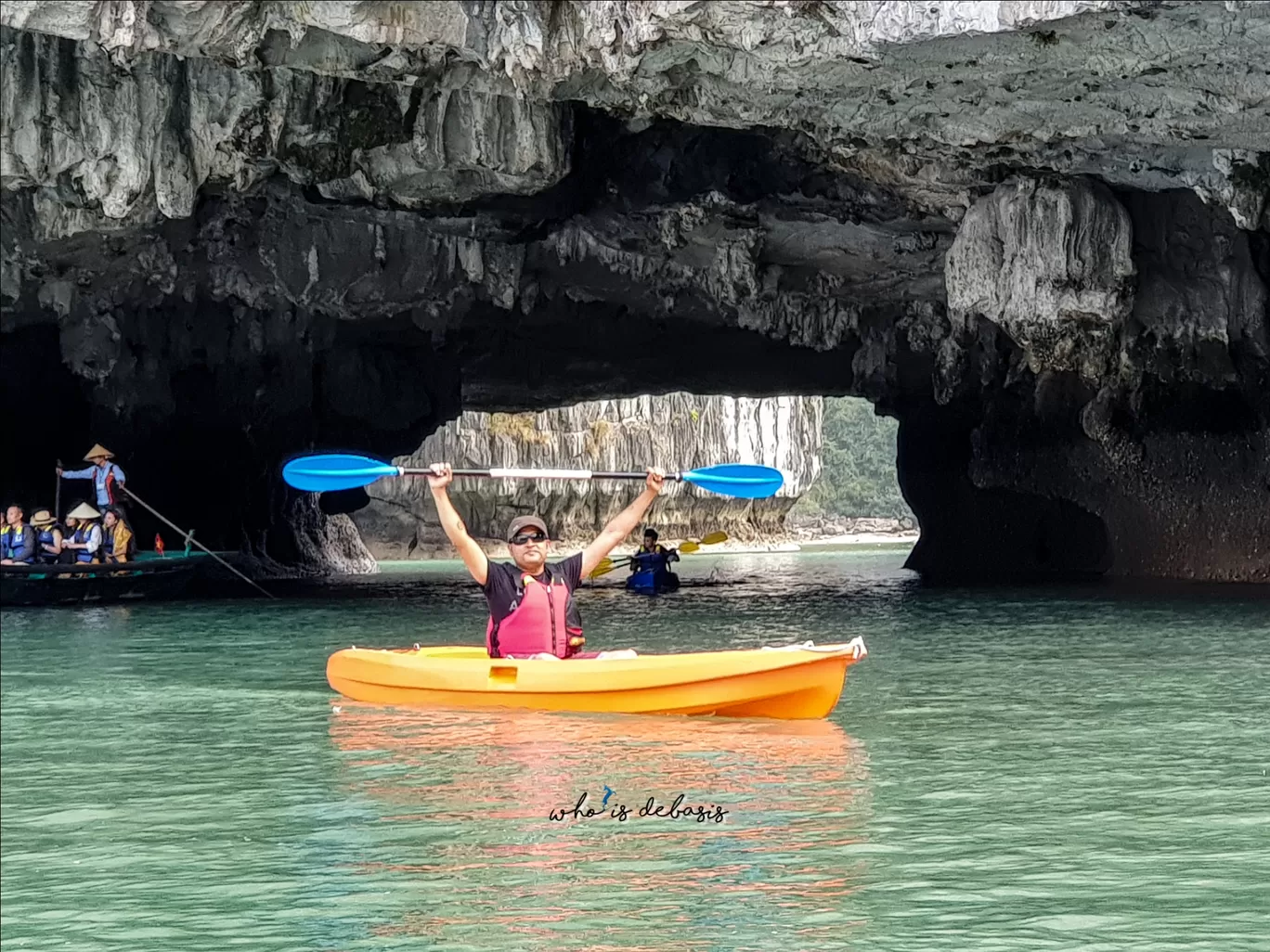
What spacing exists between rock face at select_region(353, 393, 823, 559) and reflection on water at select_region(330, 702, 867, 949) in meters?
31.3

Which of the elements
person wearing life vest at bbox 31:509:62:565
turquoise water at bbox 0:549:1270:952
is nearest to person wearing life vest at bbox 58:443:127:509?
person wearing life vest at bbox 31:509:62:565

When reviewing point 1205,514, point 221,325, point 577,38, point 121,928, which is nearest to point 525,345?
point 221,325

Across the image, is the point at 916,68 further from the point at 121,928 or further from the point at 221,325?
the point at 221,325

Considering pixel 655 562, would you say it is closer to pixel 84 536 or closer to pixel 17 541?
pixel 84 536

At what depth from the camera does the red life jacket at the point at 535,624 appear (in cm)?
966

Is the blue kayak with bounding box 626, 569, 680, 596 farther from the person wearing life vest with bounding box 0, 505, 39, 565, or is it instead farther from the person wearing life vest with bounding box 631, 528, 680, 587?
the person wearing life vest with bounding box 0, 505, 39, 565

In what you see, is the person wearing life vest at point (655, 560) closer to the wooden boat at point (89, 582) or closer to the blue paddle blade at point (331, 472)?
the wooden boat at point (89, 582)

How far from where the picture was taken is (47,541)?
68.6ft

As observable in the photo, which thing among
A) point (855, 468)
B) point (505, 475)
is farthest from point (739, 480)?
point (855, 468)

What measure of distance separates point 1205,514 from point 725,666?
1490 centimetres

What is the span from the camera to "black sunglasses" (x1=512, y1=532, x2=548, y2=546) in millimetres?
9297

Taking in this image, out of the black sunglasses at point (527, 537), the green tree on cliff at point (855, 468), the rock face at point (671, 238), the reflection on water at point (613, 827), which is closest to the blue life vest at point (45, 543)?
the rock face at point (671, 238)

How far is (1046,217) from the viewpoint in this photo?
15531 mm

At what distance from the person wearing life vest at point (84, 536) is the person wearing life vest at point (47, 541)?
0.35ft
